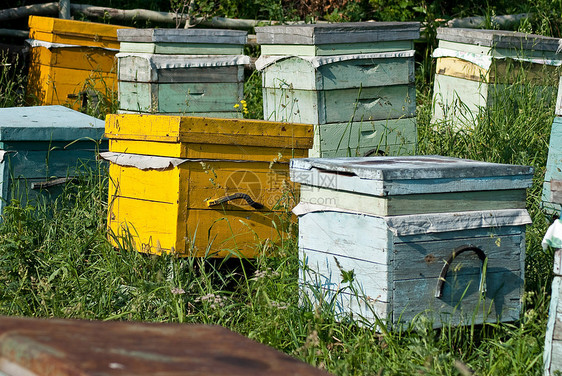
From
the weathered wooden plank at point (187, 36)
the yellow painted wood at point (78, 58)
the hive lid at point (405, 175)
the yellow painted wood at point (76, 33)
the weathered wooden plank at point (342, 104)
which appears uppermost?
the yellow painted wood at point (76, 33)

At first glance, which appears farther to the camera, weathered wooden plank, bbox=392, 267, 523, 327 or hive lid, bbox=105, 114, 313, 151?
hive lid, bbox=105, 114, 313, 151

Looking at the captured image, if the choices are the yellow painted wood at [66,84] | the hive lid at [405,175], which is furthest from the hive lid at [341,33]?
the yellow painted wood at [66,84]

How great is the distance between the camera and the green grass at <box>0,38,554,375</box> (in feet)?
8.22

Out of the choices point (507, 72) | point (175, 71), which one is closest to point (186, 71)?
point (175, 71)

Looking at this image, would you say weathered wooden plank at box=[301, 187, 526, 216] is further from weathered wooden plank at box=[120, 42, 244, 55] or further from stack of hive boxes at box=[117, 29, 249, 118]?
weathered wooden plank at box=[120, 42, 244, 55]

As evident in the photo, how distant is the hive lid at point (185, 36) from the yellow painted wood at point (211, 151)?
1.93m

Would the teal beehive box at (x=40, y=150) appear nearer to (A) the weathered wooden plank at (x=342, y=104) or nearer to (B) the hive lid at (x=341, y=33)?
(A) the weathered wooden plank at (x=342, y=104)

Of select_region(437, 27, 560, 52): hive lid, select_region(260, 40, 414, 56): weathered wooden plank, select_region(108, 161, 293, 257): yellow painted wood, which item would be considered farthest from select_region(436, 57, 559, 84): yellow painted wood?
select_region(108, 161, 293, 257): yellow painted wood

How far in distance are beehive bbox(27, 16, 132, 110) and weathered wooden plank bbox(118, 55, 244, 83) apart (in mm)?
831

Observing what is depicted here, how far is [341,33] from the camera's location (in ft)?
13.8

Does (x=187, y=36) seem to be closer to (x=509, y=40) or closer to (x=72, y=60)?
(x=72, y=60)

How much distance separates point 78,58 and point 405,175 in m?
4.31

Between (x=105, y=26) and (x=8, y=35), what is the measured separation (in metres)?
1.98

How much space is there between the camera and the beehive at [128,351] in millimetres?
1094
